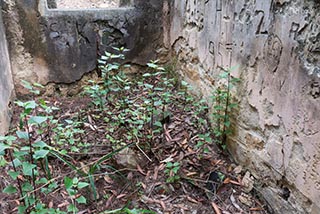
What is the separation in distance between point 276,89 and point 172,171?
84cm

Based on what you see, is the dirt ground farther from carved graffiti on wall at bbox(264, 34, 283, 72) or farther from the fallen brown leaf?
the fallen brown leaf

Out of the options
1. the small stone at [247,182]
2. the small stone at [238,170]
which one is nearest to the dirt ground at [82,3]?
the small stone at [238,170]

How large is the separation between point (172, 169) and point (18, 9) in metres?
2.09

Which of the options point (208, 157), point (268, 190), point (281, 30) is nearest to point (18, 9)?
point (208, 157)

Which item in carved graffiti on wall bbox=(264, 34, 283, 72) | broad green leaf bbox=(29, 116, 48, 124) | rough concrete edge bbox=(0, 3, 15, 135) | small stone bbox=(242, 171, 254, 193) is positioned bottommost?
small stone bbox=(242, 171, 254, 193)

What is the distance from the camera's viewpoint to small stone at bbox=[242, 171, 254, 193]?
180cm

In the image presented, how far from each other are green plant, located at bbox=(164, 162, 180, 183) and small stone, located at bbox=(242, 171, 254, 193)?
0.42 metres

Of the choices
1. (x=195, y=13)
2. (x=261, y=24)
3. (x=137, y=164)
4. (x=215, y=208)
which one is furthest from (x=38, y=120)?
(x=195, y=13)

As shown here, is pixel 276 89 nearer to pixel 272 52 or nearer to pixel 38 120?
pixel 272 52

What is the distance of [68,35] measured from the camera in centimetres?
289

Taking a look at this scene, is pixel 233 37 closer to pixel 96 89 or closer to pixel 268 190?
pixel 268 190

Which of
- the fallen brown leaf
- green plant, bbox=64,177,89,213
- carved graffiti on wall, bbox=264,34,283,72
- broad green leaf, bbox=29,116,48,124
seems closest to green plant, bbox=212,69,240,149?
carved graffiti on wall, bbox=264,34,283,72

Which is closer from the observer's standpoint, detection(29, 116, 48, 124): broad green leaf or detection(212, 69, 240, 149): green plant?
detection(29, 116, 48, 124): broad green leaf

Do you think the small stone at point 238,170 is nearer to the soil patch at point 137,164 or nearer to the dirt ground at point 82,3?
the soil patch at point 137,164
